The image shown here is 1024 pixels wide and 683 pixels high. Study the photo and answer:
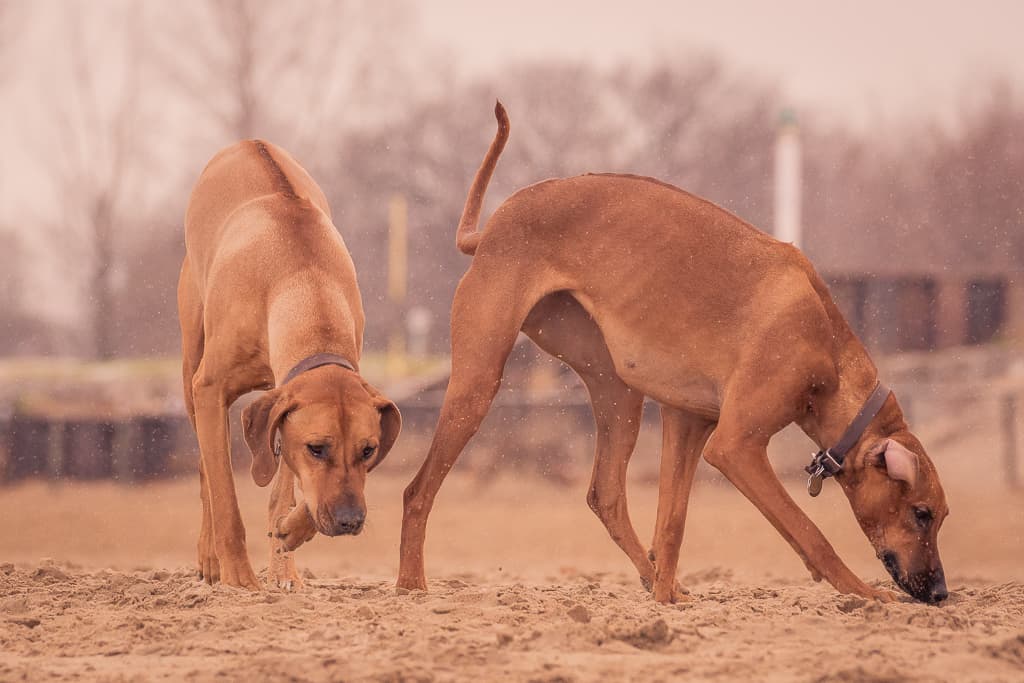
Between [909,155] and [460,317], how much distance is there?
3160 cm

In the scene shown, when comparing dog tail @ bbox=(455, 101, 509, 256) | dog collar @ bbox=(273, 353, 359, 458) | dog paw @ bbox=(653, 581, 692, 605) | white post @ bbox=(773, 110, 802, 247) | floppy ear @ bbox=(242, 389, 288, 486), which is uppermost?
white post @ bbox=(773, 110, 802, 247)

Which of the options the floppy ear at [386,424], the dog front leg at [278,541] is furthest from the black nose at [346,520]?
the dog front leg at [278,541]

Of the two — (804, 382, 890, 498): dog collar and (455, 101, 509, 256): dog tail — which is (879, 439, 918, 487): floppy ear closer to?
(804, 382, 890, 498): dog collar

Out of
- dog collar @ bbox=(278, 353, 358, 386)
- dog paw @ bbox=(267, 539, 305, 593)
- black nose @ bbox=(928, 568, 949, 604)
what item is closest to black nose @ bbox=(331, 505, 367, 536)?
dog collar @ bbox=(278, 353, 358, 386)

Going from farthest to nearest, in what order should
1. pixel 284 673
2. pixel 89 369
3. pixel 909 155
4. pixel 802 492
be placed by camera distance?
pixel 909 155, pixel 89 369, pixel 802 492, pixel 284 673

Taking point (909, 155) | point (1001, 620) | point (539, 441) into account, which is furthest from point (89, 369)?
point (909, 155)

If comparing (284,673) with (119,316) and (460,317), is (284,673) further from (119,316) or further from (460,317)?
(119,316)

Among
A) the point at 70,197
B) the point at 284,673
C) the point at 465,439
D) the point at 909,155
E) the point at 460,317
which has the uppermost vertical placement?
the point at 909,155

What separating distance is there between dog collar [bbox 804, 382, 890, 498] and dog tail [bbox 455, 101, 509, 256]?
6.57ft

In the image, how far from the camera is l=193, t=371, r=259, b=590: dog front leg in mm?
6496

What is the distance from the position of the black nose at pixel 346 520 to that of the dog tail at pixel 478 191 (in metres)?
1.85

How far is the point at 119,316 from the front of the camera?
29.4 meters

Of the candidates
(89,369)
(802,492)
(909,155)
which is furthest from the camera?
(909,155)

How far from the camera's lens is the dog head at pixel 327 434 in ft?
18.2
